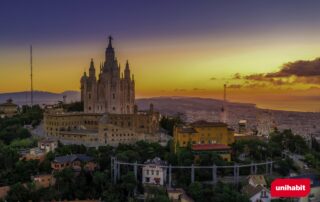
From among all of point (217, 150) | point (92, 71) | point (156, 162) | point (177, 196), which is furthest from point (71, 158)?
point (92, 71)

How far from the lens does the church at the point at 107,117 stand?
1143 inches

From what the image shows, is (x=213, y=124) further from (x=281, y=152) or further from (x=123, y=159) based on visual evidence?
(x=123, y=159)

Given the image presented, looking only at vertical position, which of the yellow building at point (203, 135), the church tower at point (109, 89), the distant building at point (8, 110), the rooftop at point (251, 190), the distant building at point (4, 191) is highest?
the church tower at point (109, 89)

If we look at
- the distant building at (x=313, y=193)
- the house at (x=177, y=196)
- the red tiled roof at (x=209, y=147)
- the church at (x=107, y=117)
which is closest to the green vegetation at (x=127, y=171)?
the house at (x=177, y=196)

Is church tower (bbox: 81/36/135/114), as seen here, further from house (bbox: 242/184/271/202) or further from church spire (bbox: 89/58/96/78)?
house (bbox: 242/184/271/202)

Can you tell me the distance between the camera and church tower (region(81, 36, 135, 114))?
110 feet

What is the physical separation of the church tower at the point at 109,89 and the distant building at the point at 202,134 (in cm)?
800

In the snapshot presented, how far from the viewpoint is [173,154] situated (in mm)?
23594

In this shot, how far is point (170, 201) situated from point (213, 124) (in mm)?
8758

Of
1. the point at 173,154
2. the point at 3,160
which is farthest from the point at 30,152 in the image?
the point at 173,154

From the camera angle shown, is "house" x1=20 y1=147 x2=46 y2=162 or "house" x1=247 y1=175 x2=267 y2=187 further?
"house" x1=20 y1=147 x2=46 y2=162

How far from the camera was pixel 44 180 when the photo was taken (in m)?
22.2

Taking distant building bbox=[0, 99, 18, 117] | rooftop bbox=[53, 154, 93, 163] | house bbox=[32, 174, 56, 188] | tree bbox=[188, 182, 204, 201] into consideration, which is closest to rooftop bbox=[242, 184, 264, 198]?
tree bbox=[188, 182, 204, 201]

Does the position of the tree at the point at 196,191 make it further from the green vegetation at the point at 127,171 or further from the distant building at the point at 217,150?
the distant building at the point at 217,150
